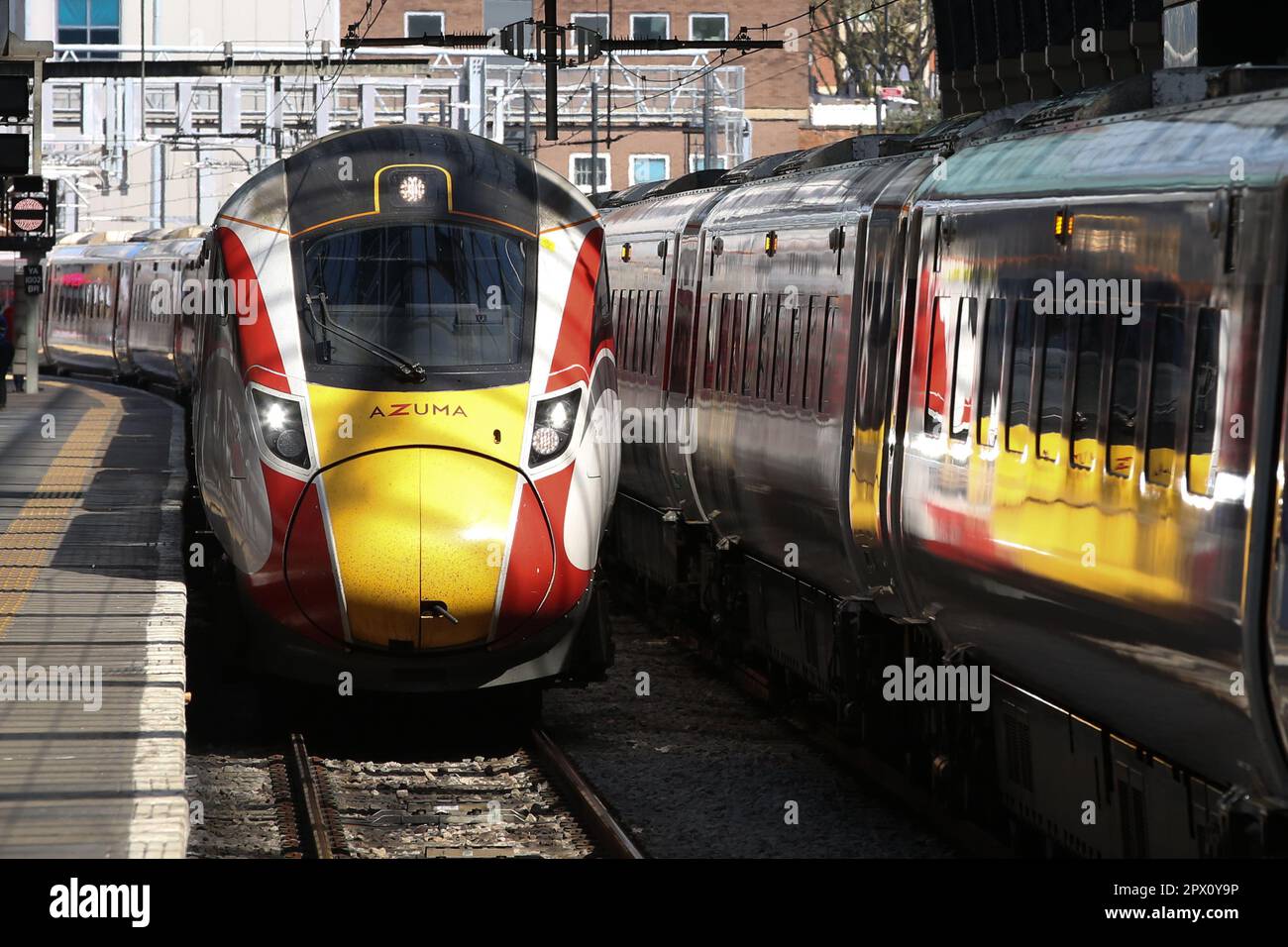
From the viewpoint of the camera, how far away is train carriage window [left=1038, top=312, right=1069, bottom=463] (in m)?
7.80

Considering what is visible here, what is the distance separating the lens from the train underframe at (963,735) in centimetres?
703

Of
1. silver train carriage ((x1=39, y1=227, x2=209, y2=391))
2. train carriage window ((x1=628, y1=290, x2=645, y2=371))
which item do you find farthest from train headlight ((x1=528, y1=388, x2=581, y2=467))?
silver train carriage ((x1=39, y1=227, x2=209, y2=391))

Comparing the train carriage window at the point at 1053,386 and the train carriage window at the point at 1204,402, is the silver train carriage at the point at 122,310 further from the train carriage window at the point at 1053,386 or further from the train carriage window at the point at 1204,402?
the train carriage window at the point at 1204,402

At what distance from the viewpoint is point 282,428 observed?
35.8 feet

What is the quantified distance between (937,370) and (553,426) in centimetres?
247

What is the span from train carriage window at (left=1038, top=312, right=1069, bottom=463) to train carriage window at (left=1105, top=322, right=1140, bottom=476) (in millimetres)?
480

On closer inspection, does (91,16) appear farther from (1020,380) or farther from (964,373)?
(1020,380)

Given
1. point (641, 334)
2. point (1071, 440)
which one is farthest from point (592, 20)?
point (1071, 440)

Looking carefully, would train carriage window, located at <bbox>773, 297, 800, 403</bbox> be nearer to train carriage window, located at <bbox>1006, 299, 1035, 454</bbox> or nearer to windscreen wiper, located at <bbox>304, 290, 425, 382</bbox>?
windscreen wiper, located at <bbox>304, 290, 425, 382</bbox>

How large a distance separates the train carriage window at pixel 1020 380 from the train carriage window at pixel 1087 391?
0.51m

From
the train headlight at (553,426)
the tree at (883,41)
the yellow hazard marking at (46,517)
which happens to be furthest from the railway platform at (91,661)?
the tree at (883,41)
